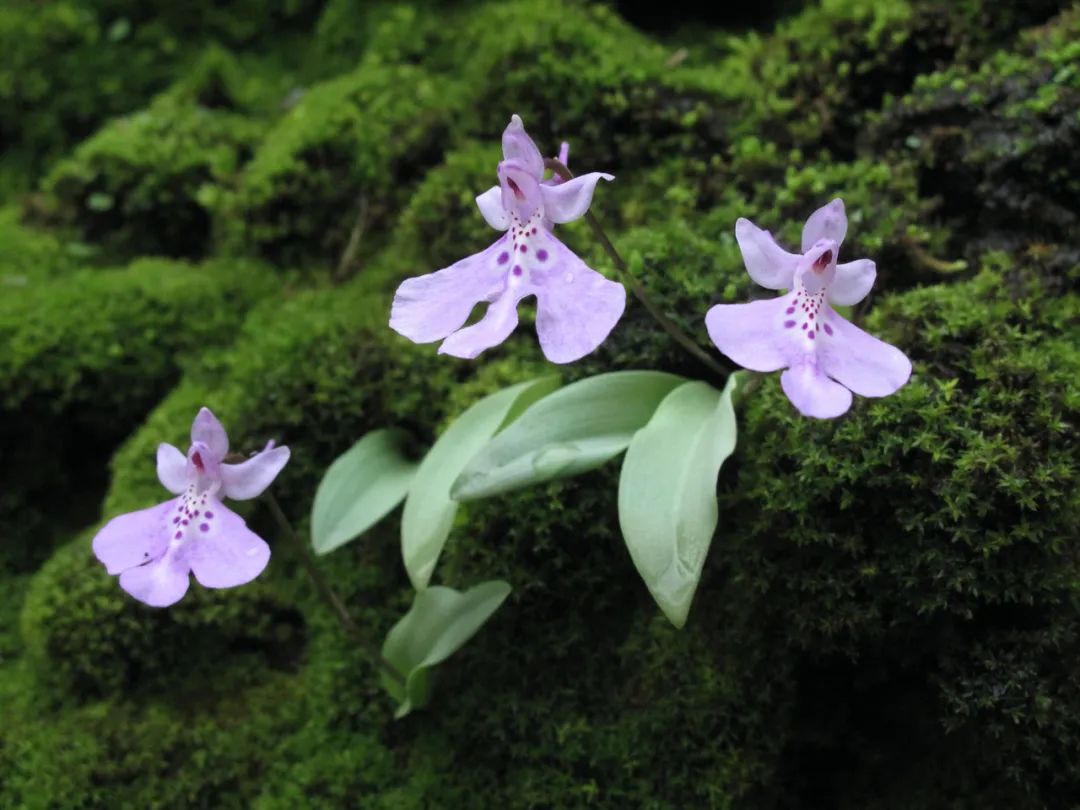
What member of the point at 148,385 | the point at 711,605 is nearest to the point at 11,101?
the point at 148,385

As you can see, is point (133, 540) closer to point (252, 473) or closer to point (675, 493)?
point (252, 473)

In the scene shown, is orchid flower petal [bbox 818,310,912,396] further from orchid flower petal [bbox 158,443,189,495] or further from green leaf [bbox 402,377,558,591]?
orchid flower petal [bbox 158,443,189,495]

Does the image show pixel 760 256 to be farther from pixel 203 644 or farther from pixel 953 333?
pixel 203 644

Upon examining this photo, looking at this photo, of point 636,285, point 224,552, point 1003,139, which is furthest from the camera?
point 1003,139

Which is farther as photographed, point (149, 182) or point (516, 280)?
point (149, 182)

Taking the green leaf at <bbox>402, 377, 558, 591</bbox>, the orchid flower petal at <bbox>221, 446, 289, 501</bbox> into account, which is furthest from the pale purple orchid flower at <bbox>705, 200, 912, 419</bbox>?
the orchid flower petal at <bbox>221, 446, 289, 501</bbox>

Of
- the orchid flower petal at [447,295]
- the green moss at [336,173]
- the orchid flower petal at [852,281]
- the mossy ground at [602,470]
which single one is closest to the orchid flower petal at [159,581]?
the orchid flower petal at [447,295]

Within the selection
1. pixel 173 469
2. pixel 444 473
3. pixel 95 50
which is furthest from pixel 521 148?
pixel 95 50
